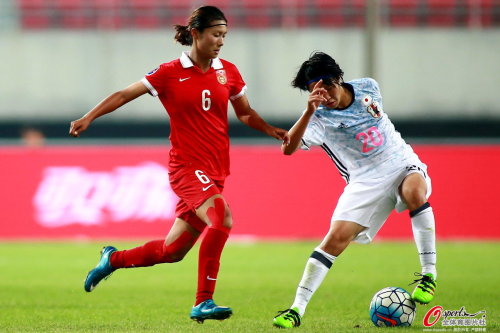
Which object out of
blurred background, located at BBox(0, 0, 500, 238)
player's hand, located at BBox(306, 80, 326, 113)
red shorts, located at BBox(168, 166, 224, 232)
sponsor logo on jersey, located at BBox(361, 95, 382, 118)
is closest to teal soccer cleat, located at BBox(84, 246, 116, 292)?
red shorts, located at BBox(168, 166, 224, 232)

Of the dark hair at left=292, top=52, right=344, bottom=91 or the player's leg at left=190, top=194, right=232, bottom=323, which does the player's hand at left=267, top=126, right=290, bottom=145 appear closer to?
the dark hair at left=292, top=52, right=344, bottom=91

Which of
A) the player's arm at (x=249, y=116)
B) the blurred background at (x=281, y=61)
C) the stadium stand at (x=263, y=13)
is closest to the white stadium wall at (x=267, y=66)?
the blurred background at (x=281, y=61)

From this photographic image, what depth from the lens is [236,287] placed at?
35.2 feet

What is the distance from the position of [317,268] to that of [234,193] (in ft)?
30.7

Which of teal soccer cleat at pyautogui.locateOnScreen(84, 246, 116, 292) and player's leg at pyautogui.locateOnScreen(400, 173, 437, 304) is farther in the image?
teal soccer cleat at pyautogui.locateOnScreen(84, 246, 116, 292)

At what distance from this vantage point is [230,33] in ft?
74.7

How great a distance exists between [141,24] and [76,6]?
1.69 metres

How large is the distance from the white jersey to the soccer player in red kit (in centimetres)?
35

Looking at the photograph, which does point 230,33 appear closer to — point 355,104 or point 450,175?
point 450,175

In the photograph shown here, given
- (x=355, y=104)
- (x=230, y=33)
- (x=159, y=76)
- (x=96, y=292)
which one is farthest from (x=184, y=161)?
(x=230, y=33)

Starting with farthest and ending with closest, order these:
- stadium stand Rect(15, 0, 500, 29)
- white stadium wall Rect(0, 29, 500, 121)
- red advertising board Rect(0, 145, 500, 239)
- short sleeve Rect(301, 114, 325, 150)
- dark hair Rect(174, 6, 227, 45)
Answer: stadium stand Rect(15, 0, 500, 29) → white stadium wall Rect(0, 29, 500, 121) → red advertising board Rect(0, 145, 500, 239) → short sleeve Rect(301, 114, 325, 150) → dark hair Rect(174, 6, 227, 45)

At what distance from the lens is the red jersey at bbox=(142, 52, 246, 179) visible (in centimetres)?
733

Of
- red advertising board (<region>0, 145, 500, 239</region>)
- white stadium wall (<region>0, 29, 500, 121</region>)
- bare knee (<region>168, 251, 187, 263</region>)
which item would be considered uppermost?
bare knee (<region>168, 251, 187, 263</region>)

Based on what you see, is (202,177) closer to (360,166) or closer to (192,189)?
(192,189)
